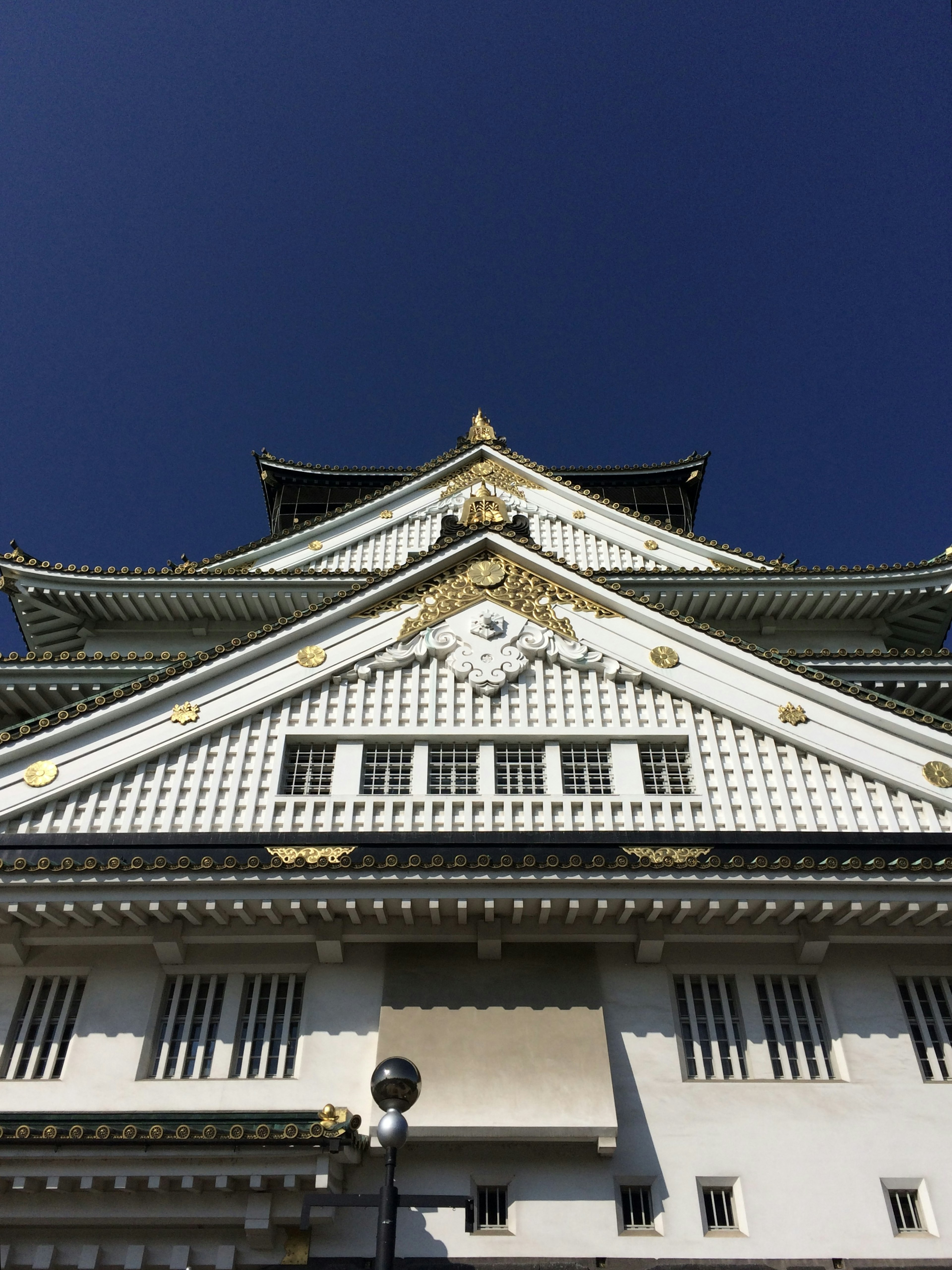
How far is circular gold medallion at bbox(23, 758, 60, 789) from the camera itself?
45.1ft

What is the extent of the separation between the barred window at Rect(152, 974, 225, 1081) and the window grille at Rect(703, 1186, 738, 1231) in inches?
258

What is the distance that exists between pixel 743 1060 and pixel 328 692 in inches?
327

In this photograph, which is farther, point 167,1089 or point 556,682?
point 556,682

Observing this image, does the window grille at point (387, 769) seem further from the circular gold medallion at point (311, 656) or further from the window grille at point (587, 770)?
the window grille at point (587, 770)

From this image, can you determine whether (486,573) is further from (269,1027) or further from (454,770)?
(269,1027)

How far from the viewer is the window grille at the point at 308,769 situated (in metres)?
14.3

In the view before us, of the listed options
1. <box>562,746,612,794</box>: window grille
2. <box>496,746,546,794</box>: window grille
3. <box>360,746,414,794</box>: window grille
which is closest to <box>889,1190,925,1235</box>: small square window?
<box>562,746,612,794</box>: window grille

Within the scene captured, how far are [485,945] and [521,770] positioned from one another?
2.96m

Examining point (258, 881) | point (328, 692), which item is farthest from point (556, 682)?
point (258, 881)

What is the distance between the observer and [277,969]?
1300 centimetres

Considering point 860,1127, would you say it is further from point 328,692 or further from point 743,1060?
point 328,692

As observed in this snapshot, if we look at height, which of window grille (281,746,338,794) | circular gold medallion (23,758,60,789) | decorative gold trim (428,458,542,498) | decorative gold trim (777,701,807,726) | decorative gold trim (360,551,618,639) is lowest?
circular gold medallion (23,758,60,789)

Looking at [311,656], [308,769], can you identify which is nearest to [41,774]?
[308,769]

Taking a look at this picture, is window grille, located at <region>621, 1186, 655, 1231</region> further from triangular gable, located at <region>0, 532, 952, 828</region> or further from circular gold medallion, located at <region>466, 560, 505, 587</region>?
circular gold medallion, located at <region>466, 560, 505, 587</region>
